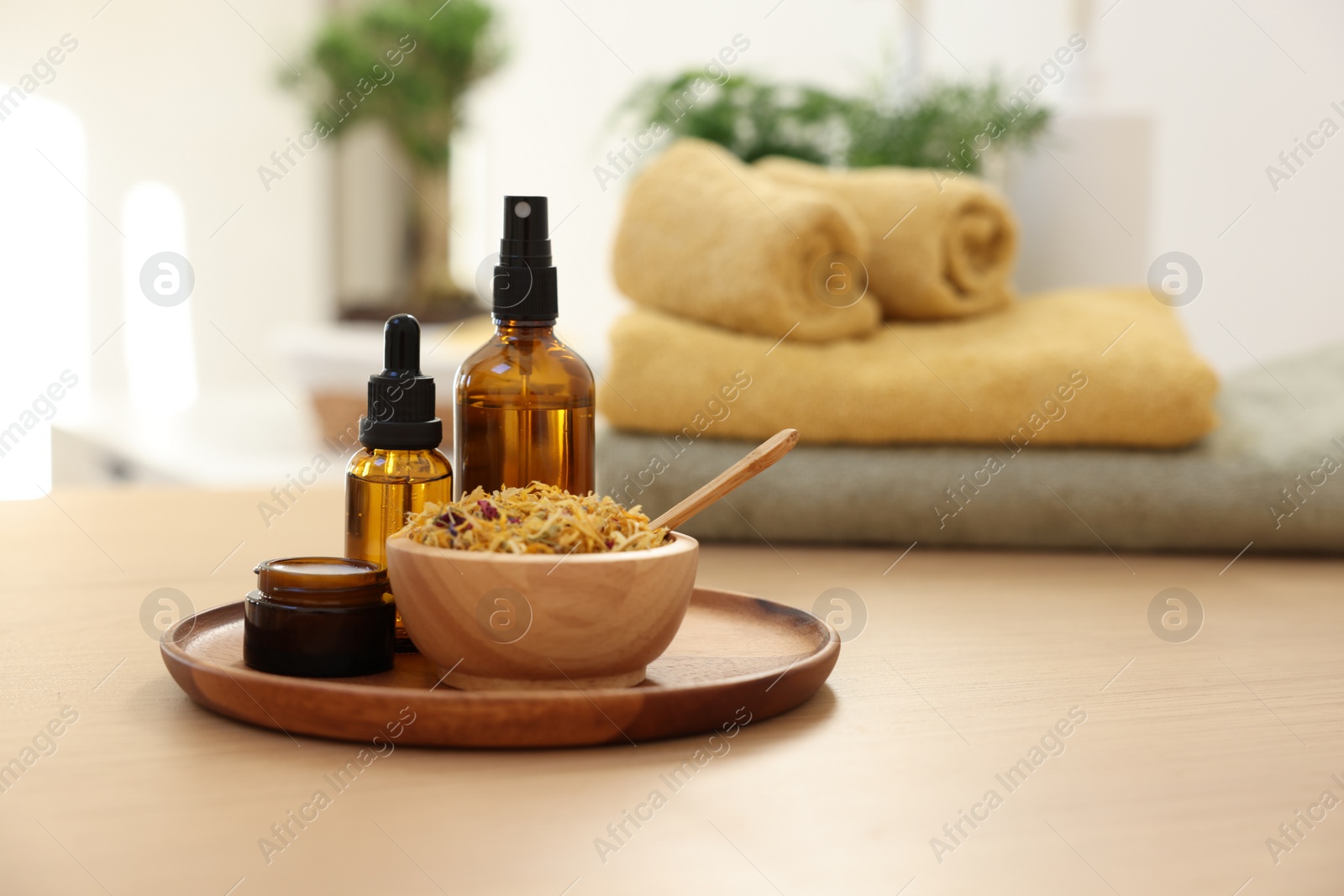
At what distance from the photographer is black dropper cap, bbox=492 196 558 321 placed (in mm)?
483

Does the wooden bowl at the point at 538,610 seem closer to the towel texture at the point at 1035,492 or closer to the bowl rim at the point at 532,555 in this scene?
the bowl rim at the point at 532,555

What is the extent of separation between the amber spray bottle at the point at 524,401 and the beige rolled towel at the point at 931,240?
39cm

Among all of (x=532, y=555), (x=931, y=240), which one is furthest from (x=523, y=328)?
(x=931, y=240)

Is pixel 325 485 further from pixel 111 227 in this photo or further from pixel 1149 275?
pixel 111 227

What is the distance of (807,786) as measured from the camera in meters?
0.37

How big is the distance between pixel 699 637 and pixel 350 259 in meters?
3.23

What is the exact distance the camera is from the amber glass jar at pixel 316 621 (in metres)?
0.42

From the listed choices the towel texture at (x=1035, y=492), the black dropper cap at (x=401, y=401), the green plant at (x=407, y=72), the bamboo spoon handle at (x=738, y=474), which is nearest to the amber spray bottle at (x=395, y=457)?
the black dropper cap at (x=401, y=401)

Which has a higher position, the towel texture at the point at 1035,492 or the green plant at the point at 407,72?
the green plant at the point at 407,72

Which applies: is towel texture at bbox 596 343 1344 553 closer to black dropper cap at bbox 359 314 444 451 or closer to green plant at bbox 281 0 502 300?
black dropper cap at bbox 359 314 444 451

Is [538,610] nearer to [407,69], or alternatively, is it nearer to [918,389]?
[918,389]

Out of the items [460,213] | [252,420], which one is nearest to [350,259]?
[460,213]

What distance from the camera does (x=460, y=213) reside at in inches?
132

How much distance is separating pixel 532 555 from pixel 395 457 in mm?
137
